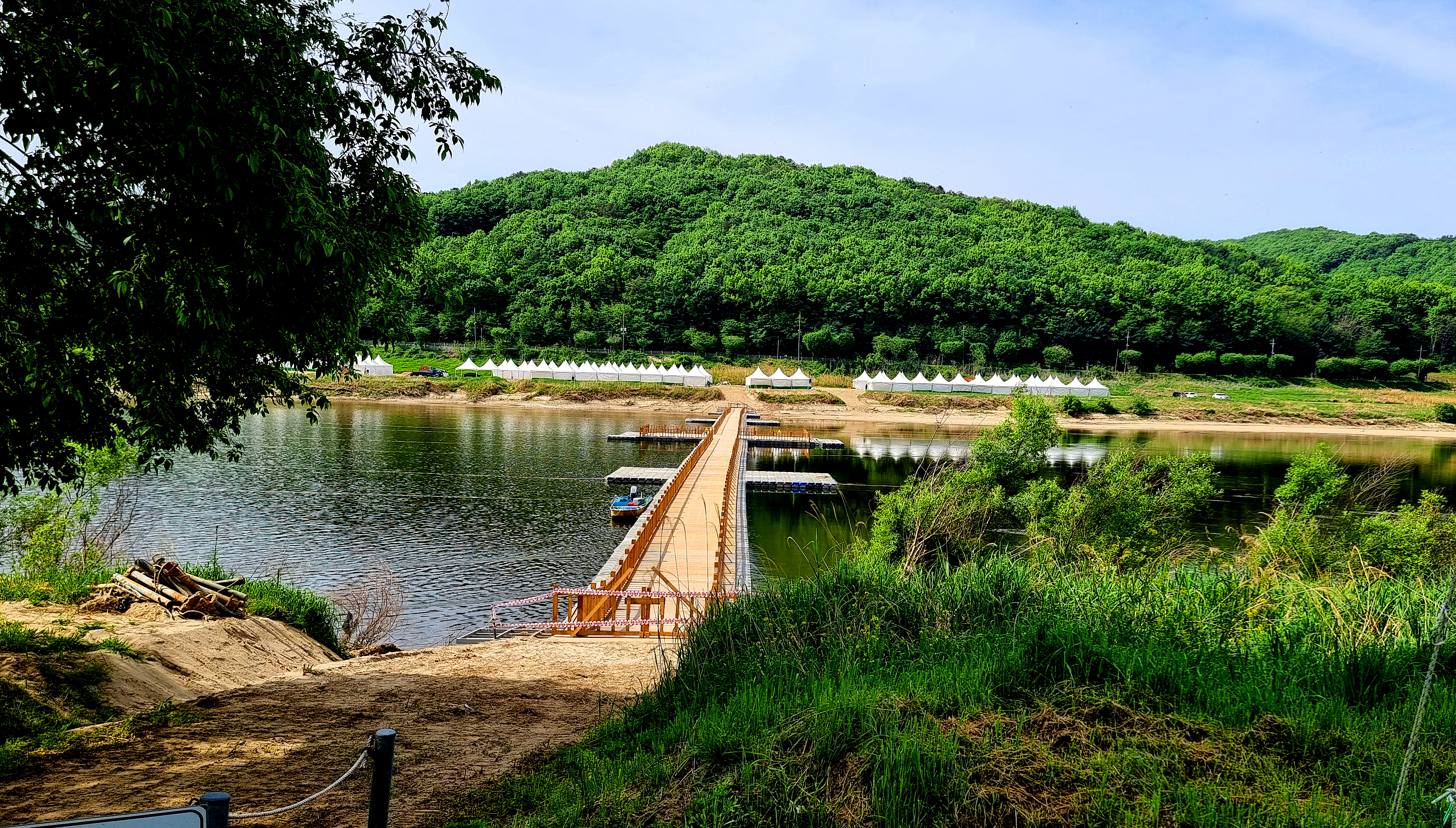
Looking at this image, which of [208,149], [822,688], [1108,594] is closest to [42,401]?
[208,149]

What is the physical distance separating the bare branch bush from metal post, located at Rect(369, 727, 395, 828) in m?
11.6

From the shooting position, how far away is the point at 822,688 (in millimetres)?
5352

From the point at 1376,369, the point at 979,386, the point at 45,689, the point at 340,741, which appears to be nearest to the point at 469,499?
the point at 45,689

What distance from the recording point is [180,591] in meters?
12.0

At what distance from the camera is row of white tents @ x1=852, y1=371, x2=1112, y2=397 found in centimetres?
8469

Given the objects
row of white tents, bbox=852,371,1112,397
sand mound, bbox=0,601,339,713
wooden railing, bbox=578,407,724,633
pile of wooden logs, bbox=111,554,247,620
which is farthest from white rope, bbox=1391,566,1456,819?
row of white tents, bbox=852,371,1112,397

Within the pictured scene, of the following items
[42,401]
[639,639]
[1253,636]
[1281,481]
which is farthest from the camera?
[1281,481]

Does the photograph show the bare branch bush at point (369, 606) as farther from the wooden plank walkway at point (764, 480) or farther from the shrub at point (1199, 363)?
the shrub at point (1199, 363)

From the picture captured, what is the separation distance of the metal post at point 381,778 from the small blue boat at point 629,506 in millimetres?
23786

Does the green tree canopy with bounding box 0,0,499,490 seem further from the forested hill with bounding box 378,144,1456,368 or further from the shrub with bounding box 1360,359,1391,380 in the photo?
the shrub with bounding box 1360,359,1391,380

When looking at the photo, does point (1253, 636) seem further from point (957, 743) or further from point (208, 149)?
point (208, 149)

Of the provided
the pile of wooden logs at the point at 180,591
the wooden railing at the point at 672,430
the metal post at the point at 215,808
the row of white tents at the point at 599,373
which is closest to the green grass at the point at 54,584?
the pile of wooden logs at the point at 180,591

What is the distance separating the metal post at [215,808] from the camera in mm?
2643

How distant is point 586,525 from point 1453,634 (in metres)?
23.9
